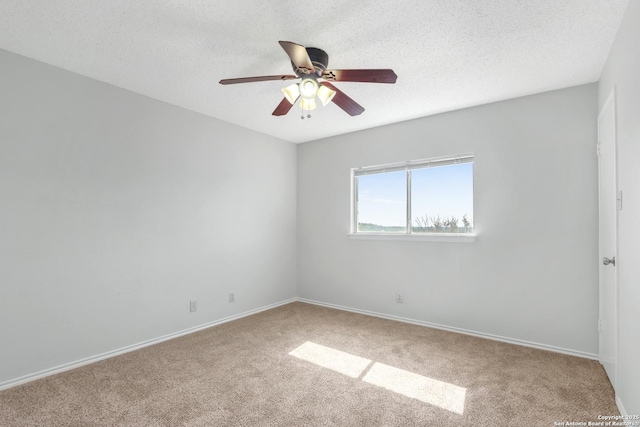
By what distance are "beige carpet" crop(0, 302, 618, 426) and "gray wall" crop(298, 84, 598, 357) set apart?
0.34 meters

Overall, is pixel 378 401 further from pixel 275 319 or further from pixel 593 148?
pixel 593 148

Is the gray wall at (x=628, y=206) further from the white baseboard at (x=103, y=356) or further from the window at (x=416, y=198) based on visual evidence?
the white baseboard at (x=103, y=356)

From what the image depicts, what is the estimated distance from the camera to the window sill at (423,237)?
3342mm

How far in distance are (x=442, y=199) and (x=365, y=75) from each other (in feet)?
7.14

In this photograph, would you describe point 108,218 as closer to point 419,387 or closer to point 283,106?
point 283,106

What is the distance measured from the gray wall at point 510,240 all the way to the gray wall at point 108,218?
1.78m

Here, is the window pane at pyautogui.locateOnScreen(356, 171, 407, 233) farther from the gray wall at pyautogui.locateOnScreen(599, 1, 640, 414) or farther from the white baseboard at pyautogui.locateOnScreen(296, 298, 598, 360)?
the gray wall at pyautogui.locateOnScreen(599, 1, 640, 414)

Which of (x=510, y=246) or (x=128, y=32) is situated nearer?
(x=128, y=32)

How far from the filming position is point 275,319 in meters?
3.84

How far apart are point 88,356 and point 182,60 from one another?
2.60 meters

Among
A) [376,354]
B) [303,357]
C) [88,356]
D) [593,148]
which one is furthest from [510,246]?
[88,356]

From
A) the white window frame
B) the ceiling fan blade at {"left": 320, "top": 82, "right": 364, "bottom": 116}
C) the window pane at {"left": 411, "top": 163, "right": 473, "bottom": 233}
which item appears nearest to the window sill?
the white window frame

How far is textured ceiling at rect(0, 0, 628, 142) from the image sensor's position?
5.96ft

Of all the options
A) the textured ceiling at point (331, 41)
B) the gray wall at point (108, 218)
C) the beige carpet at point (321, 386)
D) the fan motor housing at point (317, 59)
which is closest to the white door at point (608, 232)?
the beige carpet at point (321, 386)
